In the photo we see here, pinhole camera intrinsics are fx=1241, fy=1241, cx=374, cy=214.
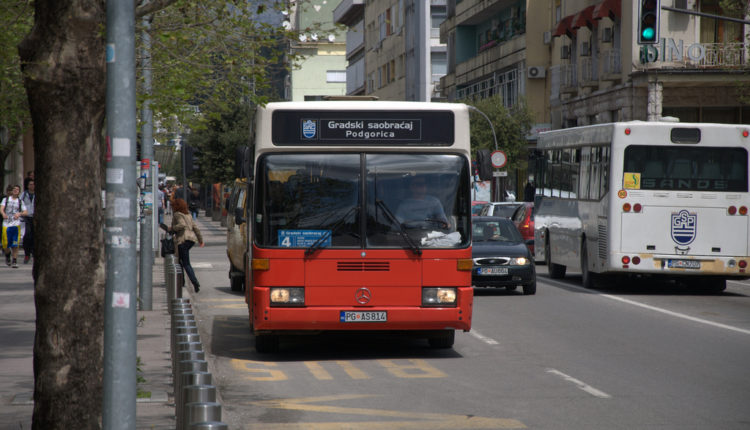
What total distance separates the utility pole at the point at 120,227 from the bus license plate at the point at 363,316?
260 inches

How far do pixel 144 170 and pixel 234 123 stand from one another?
3997 cm

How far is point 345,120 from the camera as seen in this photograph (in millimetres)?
13219

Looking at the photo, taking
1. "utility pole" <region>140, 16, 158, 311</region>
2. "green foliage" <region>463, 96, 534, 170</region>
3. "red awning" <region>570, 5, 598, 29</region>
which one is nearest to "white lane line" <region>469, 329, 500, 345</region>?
"utility pole" <region>140, 16, 158, 311</region>

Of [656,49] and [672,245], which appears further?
[656,49]

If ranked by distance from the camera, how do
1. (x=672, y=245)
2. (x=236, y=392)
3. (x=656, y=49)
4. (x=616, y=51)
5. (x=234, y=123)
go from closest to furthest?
(x=236, y=392) < (x=672, y=245) < (x=656, y=49) < (x=616, y=51) < (x=234, y=123)

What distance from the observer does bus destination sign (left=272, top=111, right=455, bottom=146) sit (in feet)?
42.9

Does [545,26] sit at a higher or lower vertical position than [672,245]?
higher

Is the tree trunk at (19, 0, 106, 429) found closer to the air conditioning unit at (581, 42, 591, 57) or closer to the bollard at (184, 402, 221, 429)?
the bollard at (184, 402, 221, 429)

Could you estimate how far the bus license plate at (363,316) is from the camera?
41.9 feet

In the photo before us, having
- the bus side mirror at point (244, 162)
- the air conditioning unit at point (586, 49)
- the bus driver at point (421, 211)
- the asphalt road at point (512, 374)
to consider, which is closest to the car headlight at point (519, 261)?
the asphalt road at point (512, 374)

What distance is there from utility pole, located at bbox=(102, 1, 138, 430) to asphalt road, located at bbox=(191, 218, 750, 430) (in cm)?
301

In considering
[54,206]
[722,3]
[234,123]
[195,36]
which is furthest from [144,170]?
[234,123]

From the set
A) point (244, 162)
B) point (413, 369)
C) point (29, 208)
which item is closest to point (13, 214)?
point (29, 208)

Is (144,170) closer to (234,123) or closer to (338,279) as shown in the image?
(338,279)
